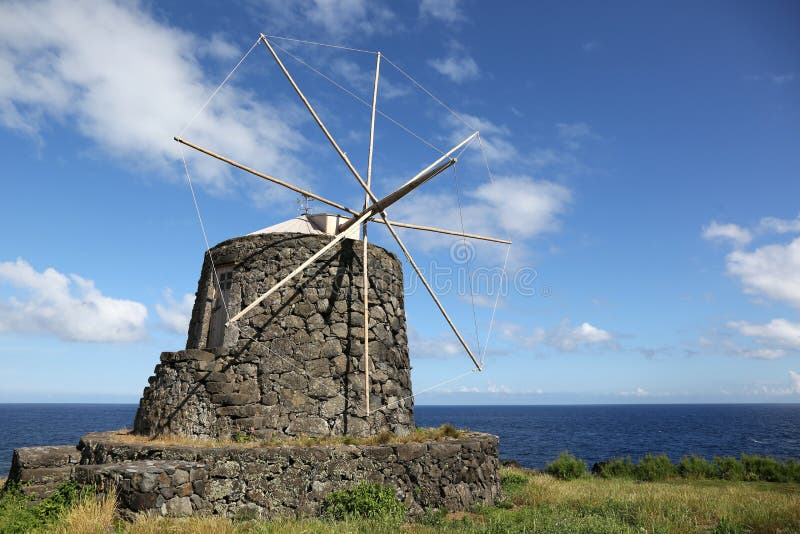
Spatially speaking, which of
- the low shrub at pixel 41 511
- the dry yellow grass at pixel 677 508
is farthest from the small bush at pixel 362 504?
the low shrub at pixel 41 511

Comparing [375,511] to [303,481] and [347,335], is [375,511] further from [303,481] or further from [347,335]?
[347,335]

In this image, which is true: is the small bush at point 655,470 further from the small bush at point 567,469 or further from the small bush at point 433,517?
the small bush at point 433,517

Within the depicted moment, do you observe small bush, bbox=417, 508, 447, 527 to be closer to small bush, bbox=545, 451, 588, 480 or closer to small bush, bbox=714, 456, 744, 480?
small bush, bbox=545, 451, 588, 480

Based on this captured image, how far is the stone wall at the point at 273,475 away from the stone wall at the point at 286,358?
1675 millimetres

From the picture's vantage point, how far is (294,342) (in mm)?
12188

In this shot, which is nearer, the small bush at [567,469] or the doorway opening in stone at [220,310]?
the doorway opening in stone at [220,310]

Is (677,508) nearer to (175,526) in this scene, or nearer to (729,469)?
(175,526)

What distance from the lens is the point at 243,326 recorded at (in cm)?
1213

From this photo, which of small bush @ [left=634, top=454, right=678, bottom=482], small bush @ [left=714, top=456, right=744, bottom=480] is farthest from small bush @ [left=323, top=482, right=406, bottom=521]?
small bush @ [left=714, top=456, right=744, bottom=480]

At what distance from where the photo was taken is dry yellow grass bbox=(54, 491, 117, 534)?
6.61 meters

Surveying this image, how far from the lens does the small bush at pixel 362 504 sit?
365 inches

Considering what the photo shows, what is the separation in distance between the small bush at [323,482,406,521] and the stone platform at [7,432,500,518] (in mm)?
244

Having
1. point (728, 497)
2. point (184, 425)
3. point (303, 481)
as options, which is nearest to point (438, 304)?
point (303, 481)

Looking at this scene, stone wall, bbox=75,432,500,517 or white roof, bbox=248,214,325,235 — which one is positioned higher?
white roof, bbox=248,214,325,235
